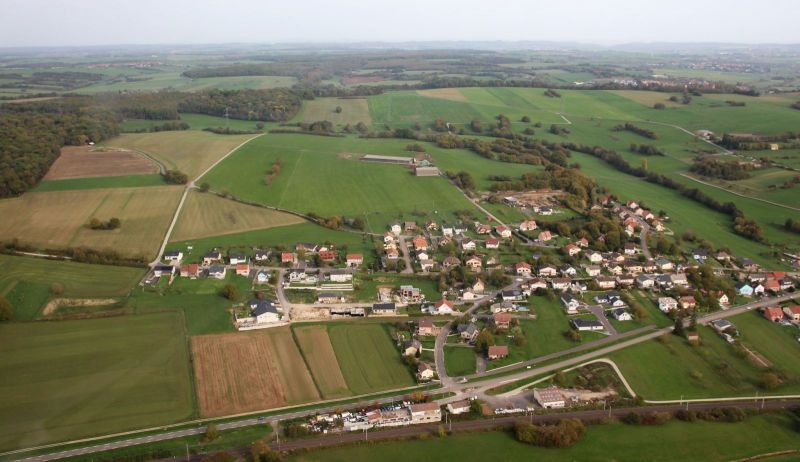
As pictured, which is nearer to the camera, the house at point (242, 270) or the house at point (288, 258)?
the house at point (242, 270)

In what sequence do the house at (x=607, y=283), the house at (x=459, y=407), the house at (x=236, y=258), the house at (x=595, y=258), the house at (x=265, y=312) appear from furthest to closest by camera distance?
the house at (x=595, y=258), the house at (x=236, y=258), the house at (x=607, y=283), the house at (x=265, y=312), the house at (x=459, y=407)

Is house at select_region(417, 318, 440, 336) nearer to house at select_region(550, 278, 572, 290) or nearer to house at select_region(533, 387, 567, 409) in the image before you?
house at select_region(533, 387, 567, 409)

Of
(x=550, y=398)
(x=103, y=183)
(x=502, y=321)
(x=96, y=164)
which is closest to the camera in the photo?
(x=550, y=398)

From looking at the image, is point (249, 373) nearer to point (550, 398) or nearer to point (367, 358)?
point (367, 358)

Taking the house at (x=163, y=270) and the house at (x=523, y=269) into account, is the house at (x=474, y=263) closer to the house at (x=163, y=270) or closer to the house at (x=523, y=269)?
the house at (x=523, y=269)

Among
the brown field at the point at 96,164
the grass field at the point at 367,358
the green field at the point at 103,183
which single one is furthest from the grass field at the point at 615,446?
the brown field at the point at 96,164

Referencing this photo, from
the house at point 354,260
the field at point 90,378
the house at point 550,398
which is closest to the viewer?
the field at point 90,378

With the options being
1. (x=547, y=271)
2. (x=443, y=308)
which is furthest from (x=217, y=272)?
(x=547, y=271)
